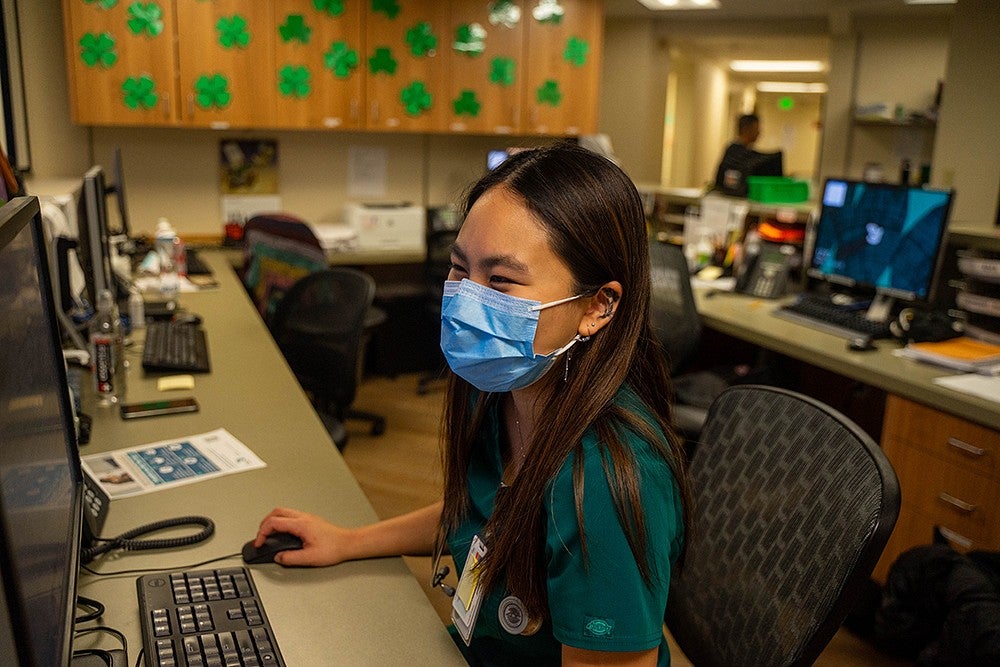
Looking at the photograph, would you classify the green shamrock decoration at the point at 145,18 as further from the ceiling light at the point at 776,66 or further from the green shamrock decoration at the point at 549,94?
the ceiling light at the point at 776,66

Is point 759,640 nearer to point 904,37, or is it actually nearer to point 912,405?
point 912,405

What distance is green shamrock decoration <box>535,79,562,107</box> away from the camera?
517cm

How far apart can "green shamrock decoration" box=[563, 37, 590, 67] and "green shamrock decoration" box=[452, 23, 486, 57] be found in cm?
54

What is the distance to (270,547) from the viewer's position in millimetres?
1370

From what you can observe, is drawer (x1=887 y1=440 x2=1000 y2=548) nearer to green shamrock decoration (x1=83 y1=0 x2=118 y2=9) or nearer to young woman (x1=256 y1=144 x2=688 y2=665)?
young woman (x1=256 y1=144 x2=688 y2=665)

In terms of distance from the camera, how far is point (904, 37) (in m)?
6.73

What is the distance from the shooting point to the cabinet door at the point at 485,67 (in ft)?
16.2

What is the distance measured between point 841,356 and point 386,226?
2949 mm

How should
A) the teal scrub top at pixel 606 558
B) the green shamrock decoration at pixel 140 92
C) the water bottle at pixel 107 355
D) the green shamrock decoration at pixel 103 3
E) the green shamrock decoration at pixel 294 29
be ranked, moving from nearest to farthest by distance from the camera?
the teal scrub top at pixel 606 558, the water bottle at pixel 107 355, the green shamrock decoration at pixel 103 3, the green shamrock decoration at pixel 140 92, the green shamrock decoration at pixel 294 29

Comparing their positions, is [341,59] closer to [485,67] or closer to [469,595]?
[485,67]

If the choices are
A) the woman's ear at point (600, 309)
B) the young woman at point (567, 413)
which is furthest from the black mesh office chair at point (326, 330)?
the woman's ear at point (600, 309)

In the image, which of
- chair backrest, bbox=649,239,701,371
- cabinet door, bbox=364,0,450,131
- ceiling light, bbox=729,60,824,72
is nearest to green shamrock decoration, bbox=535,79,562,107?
cabinet door, bbox=364,0,450,131

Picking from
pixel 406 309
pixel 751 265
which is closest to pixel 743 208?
pixel 751 265

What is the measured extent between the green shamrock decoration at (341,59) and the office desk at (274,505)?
2.56m
